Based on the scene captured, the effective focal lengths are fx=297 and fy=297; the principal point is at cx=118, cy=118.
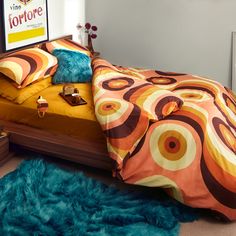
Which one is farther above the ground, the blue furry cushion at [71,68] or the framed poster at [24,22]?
the framed poster at [24,22]

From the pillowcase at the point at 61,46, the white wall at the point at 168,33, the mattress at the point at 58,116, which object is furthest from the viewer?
the white wall at the point at 168,33

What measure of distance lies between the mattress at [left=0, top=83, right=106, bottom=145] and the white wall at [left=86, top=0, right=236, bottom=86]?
1.77 metres

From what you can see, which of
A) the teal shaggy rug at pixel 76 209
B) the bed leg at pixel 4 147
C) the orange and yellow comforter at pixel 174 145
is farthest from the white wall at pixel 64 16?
the teal shaggy rug at pixel 76 209

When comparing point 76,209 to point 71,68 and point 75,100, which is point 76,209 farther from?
point 71,68

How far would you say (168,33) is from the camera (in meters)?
3.70

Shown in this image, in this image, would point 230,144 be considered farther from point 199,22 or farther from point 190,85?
point 199,22

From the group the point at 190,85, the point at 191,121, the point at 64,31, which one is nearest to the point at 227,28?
the point at 190,85

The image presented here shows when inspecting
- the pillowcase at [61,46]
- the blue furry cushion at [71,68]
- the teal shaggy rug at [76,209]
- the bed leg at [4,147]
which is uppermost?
the pillowcase at [61,46]

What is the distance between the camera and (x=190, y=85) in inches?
95.3

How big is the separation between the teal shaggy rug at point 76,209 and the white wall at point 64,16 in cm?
174

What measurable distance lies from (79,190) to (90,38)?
2.36 metres

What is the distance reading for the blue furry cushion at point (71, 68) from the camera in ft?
8.23

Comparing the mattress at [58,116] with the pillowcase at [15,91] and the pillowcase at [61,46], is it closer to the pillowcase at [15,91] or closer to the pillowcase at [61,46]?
the pillowcase at [15,91]

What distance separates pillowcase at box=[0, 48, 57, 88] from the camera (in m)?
2.16
